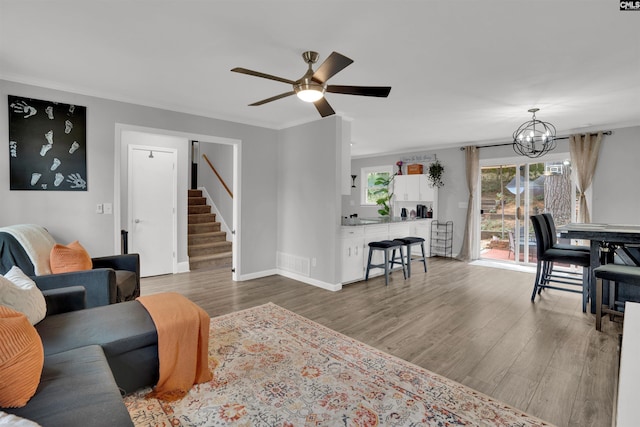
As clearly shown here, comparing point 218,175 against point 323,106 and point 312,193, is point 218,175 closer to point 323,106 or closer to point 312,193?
point 312,193

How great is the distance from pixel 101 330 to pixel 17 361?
0.67 metres

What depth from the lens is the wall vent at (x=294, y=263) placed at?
195 inches

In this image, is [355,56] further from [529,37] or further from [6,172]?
[6,172]

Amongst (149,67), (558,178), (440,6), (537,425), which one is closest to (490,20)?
(440,6)

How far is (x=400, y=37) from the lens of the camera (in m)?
2.44

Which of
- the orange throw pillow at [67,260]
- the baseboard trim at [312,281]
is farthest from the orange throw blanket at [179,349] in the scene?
the baseboard trim at [312,281]

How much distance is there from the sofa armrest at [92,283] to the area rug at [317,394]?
961 mm

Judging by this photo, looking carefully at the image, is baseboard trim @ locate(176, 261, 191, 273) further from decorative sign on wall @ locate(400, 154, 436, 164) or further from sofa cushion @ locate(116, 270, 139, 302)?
decorative sign on wall @ locate(400, 154, 436, 164)

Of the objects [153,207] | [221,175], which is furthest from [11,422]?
[221,175]

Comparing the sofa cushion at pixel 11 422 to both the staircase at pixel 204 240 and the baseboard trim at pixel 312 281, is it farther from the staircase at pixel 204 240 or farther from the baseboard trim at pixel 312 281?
the staircase at pixel 204 240

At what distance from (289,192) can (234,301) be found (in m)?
1.99

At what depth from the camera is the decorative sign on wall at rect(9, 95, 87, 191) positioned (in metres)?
3.22

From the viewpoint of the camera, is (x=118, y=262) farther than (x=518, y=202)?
No

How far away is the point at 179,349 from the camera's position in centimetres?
211
